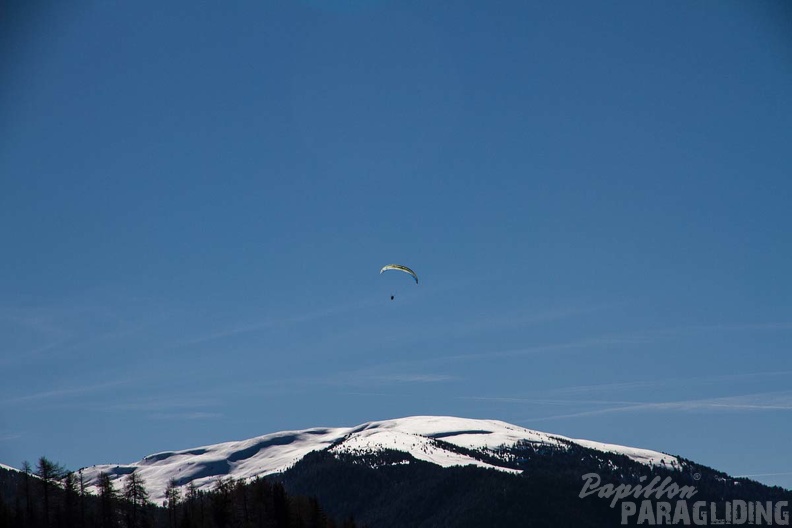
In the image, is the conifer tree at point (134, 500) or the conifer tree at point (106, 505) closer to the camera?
the conifer tree at point (134, 500)

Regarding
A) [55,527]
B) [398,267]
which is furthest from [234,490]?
[398,267]

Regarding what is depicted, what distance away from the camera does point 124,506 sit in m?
121

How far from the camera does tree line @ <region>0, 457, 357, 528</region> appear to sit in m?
113

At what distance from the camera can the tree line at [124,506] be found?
112625 millimetres

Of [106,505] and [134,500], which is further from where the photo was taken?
[134,500]

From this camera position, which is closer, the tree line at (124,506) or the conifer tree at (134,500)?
the tree line at (124,506)

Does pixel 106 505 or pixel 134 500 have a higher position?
pixel 134 500

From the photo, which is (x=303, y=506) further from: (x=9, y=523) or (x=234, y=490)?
(x=9, y=523)

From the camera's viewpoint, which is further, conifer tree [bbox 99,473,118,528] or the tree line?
conifer tree [bbox 99,473,118,528]

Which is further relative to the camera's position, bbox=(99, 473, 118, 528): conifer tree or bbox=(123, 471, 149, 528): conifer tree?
bbox=(99, 473, 118, 528): conifer tree

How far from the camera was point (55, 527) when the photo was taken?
114125mm

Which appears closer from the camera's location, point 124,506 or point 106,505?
point 106,505

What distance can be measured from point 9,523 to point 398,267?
2397 inches

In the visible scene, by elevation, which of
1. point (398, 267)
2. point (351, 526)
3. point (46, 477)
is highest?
point (398, 267)
